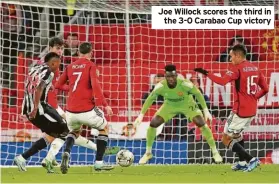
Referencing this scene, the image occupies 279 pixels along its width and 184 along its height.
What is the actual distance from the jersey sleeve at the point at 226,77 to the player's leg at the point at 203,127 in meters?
1.85

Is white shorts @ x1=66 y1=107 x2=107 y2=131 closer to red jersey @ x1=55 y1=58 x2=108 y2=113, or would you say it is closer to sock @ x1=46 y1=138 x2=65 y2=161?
red jersey @ x1=55 y1=58 x2=108 y2=113

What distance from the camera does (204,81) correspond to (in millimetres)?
16609

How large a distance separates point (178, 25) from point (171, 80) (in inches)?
44.6

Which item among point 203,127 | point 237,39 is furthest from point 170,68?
point 237,39

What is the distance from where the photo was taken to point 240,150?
13.5 metres

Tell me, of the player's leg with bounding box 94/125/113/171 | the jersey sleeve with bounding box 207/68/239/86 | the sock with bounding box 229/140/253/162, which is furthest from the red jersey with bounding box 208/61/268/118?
the player's leg with bounding box 94/125/113/171

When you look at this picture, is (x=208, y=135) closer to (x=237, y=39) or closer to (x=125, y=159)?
(x=125, y=159)

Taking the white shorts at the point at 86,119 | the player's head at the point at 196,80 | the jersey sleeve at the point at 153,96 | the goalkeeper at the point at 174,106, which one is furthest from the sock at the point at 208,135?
the white shorts at the point at 86,119

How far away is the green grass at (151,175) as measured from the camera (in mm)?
11859

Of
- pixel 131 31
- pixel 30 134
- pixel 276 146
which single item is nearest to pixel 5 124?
pixel 30 134

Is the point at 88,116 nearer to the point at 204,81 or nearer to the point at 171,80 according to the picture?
the point at 171,80

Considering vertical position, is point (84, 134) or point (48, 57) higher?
point (48, 57)

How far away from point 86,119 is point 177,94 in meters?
2.63

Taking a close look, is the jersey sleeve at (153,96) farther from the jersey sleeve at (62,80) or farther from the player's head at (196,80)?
the jersey sleeve at (62,80)
